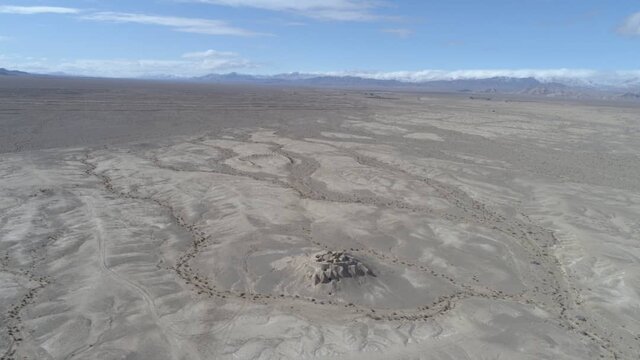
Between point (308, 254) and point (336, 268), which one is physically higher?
point (336, 268)

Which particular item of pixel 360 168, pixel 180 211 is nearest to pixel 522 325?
pixel 180 211

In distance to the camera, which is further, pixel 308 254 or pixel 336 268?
pixel 308 254

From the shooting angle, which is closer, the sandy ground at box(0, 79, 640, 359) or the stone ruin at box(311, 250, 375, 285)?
the sandy ground at box(0, 79, 640, 359)

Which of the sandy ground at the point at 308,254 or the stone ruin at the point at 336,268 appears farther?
the stone ruin at the point at 336,268
